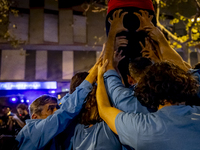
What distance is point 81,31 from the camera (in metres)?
14.8

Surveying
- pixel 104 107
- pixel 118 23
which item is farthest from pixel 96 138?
pixel 118 23

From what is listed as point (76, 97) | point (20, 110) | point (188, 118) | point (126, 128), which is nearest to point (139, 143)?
point (126, 128)

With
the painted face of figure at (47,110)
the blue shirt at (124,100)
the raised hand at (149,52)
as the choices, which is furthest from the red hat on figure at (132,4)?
Result: the painted face of figure at (47,110)

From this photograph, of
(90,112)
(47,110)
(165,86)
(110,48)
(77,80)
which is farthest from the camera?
(47,110)

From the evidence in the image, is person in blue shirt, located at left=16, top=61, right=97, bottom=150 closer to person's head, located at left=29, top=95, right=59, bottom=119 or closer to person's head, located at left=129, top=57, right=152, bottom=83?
person's head, located at left=29, top=95, right=59, bottom=119

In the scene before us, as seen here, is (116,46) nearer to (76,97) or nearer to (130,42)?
(130,42)

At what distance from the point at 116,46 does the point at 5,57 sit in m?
14.6

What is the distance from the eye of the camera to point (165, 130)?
3.28 ft

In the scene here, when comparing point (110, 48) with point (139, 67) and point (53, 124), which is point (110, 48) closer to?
point (139, 67)

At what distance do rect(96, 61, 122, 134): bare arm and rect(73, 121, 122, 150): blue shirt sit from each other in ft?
0.97

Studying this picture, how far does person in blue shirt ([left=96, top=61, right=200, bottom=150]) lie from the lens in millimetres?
996

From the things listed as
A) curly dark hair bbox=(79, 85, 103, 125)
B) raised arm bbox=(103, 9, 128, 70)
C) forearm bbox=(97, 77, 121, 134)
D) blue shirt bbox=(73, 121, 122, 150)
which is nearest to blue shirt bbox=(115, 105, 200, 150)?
forearm bbox=(97, 77, 121, 134)

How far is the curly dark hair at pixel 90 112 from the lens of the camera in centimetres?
159

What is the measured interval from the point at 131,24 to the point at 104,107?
0.99m
